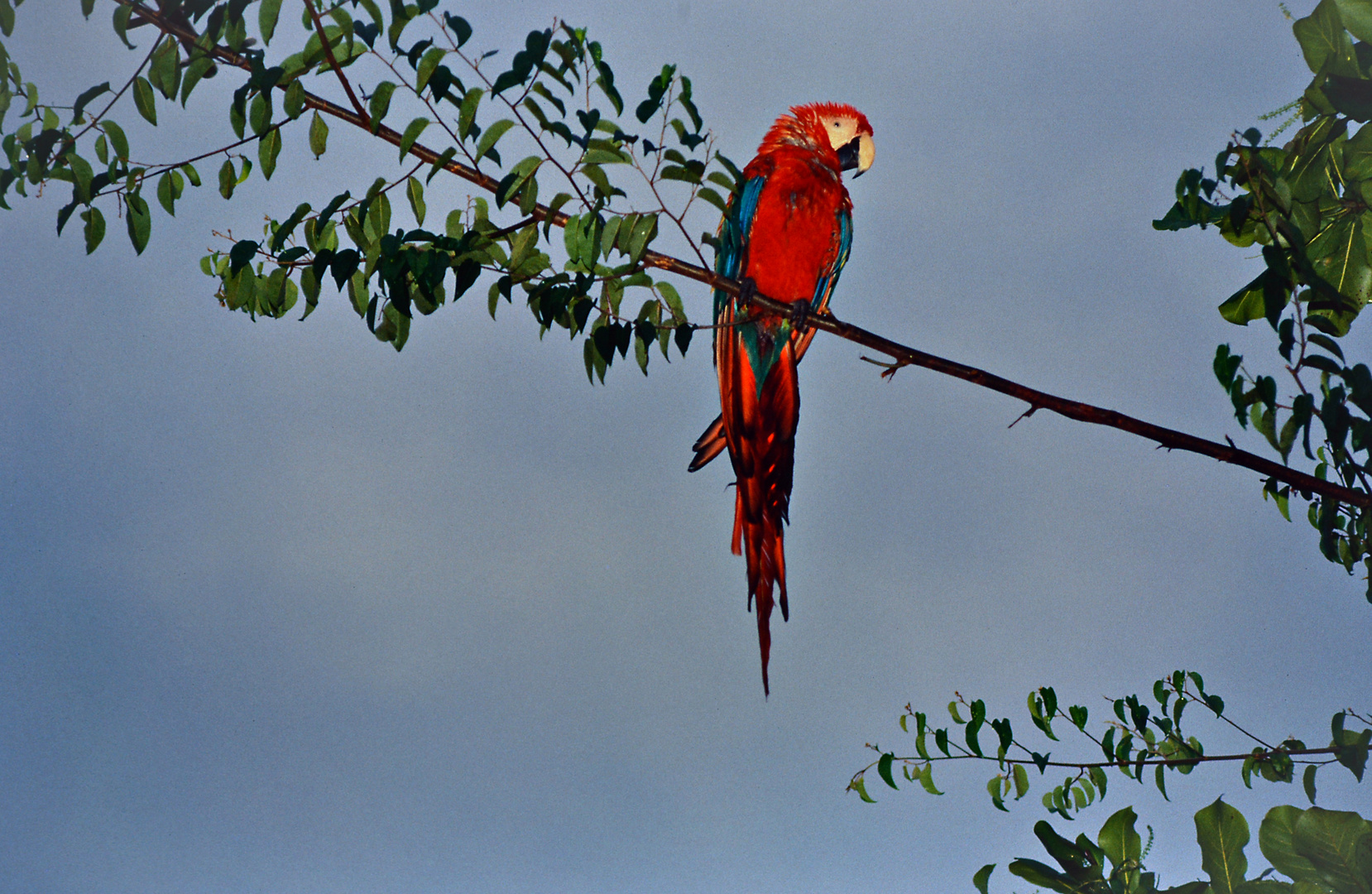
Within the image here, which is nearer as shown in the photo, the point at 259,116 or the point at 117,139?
the point at 259,116

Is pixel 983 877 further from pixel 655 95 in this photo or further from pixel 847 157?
pixel 847 157

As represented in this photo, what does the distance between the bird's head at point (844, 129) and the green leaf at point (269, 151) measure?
3.55ft

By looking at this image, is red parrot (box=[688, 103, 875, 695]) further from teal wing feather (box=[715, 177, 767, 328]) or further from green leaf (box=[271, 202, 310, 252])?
green leaf (box=[271, 202, 310, 252])

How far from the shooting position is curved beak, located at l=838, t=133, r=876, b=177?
1.81 meters

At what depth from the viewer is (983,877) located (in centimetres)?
117

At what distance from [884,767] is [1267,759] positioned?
1.79 ft

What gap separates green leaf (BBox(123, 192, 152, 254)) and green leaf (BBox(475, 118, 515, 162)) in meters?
0.52

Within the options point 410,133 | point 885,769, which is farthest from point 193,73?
point 885,769

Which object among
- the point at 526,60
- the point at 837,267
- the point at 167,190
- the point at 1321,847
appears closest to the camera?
the point at 526,60

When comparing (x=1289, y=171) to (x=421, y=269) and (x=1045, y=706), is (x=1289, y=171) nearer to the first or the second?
(x=1045, y=706)

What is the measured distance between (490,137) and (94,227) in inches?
A: 24.9

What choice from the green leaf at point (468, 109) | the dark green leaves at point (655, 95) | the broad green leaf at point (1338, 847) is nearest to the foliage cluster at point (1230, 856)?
the broad green leaf at point (1338, 847)

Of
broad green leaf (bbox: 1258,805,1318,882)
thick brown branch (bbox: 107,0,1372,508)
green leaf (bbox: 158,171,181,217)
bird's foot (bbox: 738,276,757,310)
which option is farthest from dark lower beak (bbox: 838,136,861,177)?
broad green leaf (bbox: 1258,805,1318,882)

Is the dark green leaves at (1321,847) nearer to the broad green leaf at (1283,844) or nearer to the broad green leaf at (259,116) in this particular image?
the broad green leaf at (1283,844)
